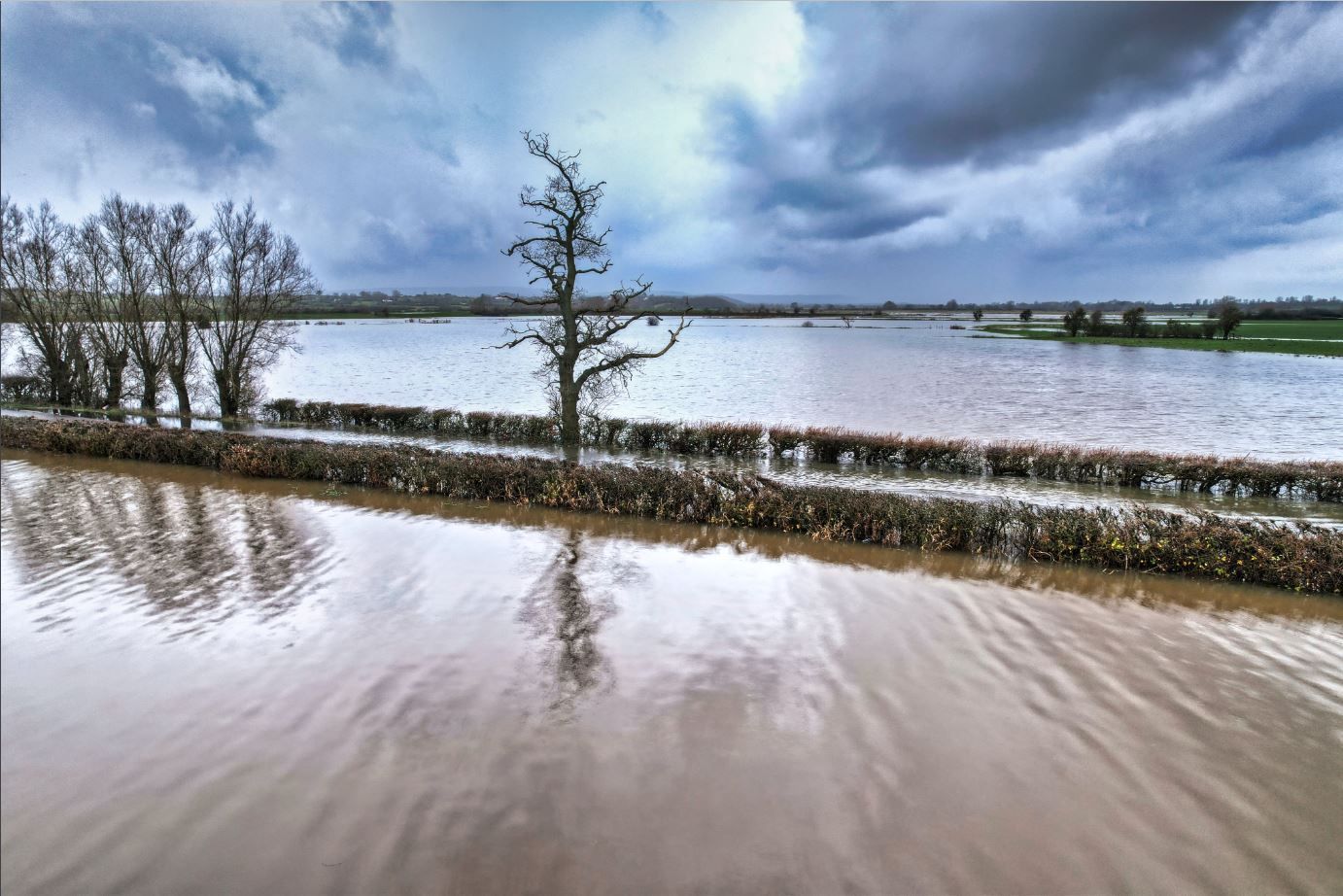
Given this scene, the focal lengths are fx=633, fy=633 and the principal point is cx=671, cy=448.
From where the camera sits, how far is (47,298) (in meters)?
33.8

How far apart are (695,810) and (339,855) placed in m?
3.11

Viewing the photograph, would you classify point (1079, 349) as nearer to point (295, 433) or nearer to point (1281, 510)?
point (1281, 510)

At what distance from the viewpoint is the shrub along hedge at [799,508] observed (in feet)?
38.3

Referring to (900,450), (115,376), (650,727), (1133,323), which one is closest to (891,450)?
(900,450)

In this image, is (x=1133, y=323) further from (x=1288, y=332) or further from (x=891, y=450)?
(x=891, y=450)

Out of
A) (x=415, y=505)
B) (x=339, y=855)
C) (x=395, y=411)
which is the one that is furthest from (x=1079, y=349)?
(x=339, y=855)

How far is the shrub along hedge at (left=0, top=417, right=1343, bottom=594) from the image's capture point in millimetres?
11672

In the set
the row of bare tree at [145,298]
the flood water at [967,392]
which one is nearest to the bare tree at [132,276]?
the row of bare tree at [145,298]

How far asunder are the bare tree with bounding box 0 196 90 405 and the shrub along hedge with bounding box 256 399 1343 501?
1395cm

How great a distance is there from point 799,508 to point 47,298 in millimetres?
42198

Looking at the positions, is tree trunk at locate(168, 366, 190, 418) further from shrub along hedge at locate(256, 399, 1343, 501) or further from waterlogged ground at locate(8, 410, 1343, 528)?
waterlogged ground at locate(8, 410, 1343, 528)

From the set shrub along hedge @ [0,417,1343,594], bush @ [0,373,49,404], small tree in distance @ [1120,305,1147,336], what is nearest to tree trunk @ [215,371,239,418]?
shrub along hedge @ [0,417,1343,594]

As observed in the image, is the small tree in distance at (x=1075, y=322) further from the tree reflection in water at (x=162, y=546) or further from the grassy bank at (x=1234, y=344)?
the tree reflection in water at (x=162, y=546)

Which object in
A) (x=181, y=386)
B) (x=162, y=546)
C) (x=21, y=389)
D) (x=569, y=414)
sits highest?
(x=181, y=386)
